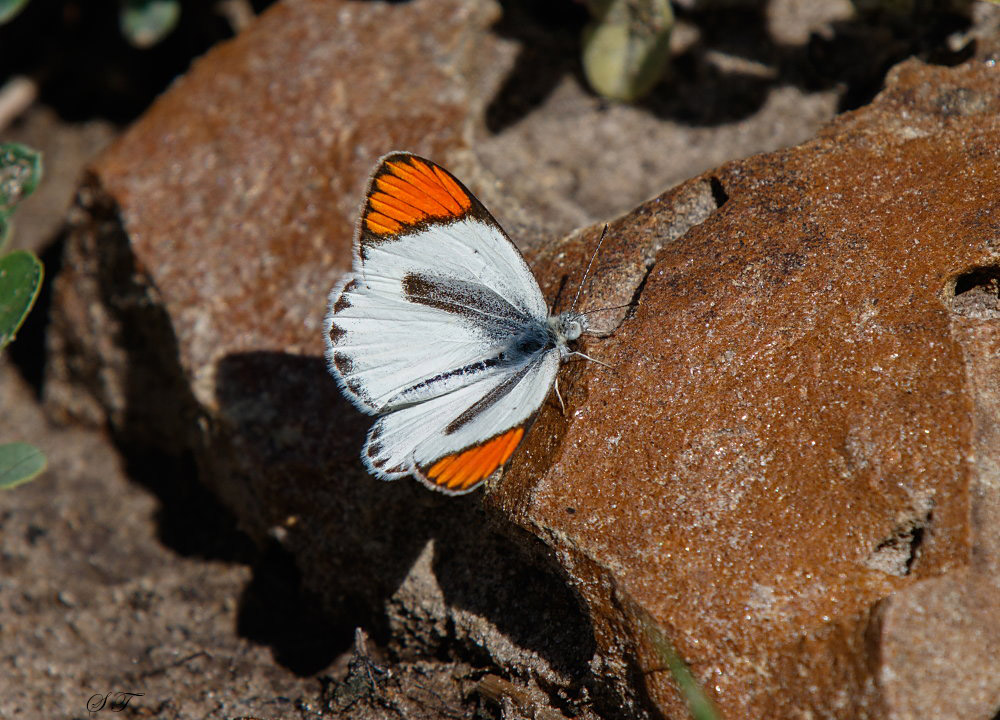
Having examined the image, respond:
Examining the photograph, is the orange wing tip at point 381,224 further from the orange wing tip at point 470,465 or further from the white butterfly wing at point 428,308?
the orange wing tip at point 470,465

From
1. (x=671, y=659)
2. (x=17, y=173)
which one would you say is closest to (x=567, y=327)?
(x=671, y=659)

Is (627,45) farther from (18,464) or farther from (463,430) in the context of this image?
(18,464)

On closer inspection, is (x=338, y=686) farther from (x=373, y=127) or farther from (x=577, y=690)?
(x=373, y=127)

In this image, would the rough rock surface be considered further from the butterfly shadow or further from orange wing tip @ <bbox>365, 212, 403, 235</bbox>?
orange wing tip @ <bbox>365, 212, 403, 235</bbox>

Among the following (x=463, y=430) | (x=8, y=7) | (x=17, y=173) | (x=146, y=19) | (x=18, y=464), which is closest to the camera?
(x=463, y=430)

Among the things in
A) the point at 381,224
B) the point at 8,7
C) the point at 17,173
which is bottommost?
the point at 17,173

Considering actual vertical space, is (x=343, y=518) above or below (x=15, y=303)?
above
